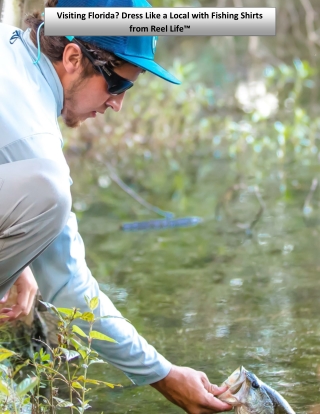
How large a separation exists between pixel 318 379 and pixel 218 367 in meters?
0.40

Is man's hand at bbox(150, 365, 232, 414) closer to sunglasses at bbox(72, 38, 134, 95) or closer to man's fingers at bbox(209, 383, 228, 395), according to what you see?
man's fingers at bbox(209, 383, 228, 395)

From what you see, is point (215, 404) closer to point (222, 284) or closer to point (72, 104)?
point (72, 104)

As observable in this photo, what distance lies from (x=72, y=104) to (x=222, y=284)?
190 cm

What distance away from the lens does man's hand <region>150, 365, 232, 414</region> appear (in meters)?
2.77

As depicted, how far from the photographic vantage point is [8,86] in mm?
2555

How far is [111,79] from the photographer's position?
2.83 meters

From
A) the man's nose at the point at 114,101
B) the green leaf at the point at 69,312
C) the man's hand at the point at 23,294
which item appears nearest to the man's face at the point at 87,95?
the man's nose at the point at 114,101

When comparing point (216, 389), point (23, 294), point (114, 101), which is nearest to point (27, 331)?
point (23, 294)

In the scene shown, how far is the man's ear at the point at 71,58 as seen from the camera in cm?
275

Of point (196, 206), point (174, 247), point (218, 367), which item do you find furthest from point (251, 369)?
point (196, 206)

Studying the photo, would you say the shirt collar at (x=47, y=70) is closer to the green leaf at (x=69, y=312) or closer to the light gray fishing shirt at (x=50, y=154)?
the light gray fishing shirt at (x=50, y=154)

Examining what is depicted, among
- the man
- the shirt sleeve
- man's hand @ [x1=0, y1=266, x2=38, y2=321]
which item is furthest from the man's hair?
man's hand @ [x1=0, y1=266, x2=38, y2=321]

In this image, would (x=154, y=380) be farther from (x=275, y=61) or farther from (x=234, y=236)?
(x=275, y=61)

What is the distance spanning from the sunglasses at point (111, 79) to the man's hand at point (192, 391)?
94 cm
